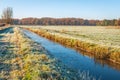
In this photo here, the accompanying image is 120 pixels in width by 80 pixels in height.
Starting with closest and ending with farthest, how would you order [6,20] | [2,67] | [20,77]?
[20,77]
[2,67]
[6,20]

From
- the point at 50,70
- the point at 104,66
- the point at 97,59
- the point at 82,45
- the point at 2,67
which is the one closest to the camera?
the point at 50,70

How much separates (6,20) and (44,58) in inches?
5276

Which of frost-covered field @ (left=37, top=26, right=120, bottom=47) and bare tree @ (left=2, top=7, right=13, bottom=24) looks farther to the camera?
bare tree @ (left=2, top=7, right=13, bottom=24)

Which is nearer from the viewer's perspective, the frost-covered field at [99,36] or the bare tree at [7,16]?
the frost-covered field at [99,36]

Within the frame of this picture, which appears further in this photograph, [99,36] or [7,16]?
[7,16]

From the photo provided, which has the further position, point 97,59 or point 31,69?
point 97,59

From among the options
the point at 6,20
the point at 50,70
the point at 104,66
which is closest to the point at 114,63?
the point at 104,66

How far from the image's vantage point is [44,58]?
1888 centimetres

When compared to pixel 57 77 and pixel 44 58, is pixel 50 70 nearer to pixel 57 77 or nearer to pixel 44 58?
pixel 57 77

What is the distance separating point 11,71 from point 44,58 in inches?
189

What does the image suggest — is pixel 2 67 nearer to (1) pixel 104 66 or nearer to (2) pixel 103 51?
(1) pixel 104 66

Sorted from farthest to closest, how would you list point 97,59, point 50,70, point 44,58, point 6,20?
1. point 6,20
2. point 97,59
3. point 44,58
4. point 50,70

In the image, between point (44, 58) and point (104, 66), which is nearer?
point (44, 58)

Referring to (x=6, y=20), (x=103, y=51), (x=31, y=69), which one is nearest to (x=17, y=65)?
(x=31, y=69)
